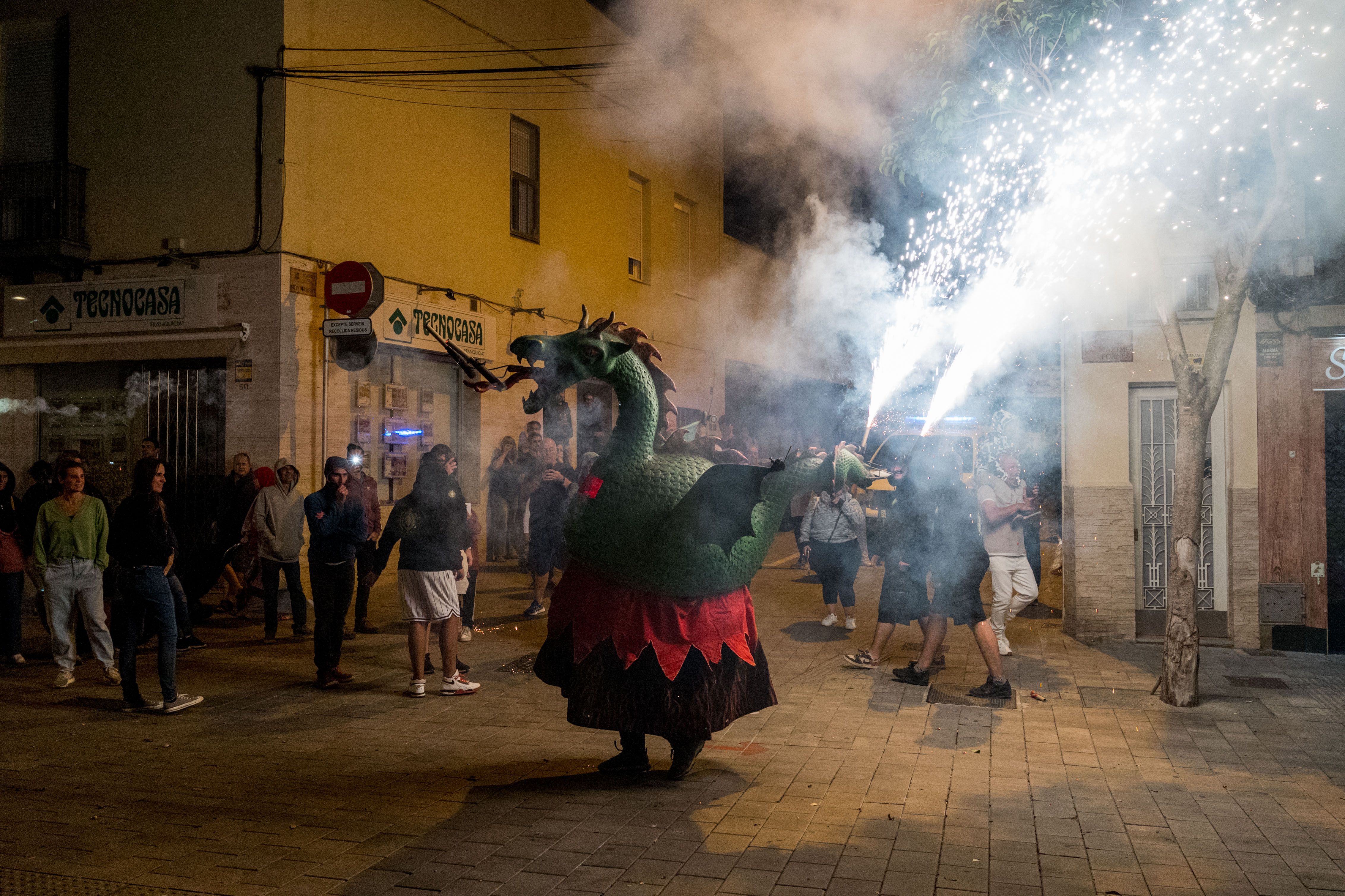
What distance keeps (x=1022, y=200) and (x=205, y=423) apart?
8.83 metres

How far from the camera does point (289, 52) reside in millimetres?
10898

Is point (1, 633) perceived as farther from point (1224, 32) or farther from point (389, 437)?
point (1224, 32)

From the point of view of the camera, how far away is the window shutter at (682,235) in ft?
55.5

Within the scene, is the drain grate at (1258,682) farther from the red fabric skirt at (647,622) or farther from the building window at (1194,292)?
the red fabric skirt at (647,622)

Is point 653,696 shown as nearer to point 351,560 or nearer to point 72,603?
point 351,560

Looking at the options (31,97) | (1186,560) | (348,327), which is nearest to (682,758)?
(1186,560)

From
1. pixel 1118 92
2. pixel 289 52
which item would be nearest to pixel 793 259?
pixel 1118 92

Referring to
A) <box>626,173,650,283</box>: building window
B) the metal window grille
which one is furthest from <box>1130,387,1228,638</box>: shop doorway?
<box>626,173,650,283</box>: building window

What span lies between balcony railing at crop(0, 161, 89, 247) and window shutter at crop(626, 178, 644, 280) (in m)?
7.54

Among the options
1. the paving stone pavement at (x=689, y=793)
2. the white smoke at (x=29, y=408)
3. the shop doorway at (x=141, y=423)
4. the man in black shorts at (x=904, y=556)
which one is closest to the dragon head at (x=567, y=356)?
the paving stone pavement at (x=689, y=793)

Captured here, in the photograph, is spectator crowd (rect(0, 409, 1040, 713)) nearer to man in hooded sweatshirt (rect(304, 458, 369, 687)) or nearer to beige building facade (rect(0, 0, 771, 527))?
man in hooded sweatshirt (rect(304, 458, 369, 687))

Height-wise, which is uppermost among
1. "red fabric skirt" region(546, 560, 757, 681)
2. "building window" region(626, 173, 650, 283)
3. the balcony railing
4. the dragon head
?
"building window" region(626, 173, 650, 283)

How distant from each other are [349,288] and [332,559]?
13.8 feet

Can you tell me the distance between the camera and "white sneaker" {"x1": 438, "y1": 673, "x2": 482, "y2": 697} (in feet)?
22.7
